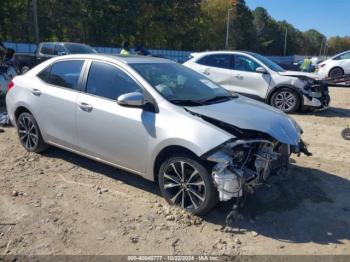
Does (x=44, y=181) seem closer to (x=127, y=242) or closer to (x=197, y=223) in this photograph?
(x=127, y=242)

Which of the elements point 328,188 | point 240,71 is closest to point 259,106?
point 328,188

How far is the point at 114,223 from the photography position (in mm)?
4145

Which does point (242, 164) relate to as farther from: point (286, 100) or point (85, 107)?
point (286, 100)

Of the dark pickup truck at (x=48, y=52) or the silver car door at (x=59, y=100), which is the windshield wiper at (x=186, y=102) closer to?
the silver car door at (x=59, y=100)

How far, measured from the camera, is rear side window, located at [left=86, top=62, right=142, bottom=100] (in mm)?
4746

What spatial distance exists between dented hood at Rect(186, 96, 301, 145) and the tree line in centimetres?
3640

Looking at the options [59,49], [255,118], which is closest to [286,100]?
[255,118]

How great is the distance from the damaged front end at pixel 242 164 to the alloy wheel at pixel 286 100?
635 centimetres

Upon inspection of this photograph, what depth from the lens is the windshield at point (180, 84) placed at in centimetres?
466

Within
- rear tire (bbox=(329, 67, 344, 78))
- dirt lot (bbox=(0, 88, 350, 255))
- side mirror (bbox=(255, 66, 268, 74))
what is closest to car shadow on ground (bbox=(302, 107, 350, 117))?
side mirror (bbox=(255, 66, 268, 74))

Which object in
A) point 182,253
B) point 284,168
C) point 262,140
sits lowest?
point 182,253

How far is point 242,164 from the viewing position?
418cm

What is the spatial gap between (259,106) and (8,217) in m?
3.31

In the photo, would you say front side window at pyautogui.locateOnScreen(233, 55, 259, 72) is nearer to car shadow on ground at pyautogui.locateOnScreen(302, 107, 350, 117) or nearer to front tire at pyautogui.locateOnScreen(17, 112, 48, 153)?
car shadow on ground at pyautogui.locateOnScreen(302, 107, 350, 117)
